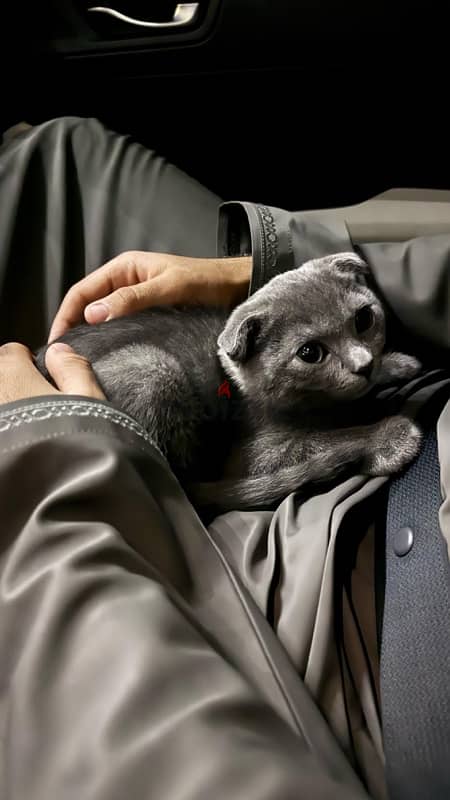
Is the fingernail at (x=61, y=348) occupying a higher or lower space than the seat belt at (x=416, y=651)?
higher

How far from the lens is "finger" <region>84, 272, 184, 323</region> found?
3.91 ft

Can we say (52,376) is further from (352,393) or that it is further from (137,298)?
(352,393)

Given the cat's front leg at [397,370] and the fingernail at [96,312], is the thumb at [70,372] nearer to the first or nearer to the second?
the fingernail at [96,312]

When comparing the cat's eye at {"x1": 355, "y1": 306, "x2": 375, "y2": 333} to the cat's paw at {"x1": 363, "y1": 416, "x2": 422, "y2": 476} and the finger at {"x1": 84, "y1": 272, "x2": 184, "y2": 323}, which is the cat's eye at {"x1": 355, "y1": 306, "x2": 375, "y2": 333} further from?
the finger at {"x1": 84, "y1": 272, "x2": 184, "y2": 323}

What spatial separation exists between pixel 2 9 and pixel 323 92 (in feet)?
2.81

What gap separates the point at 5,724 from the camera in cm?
57

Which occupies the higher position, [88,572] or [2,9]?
[2,9]

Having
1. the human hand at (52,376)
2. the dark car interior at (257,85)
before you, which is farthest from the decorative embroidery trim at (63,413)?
the dark car interior at (257,85)

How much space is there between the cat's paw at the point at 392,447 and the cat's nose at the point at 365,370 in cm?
8

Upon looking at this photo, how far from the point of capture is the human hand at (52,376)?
963mm

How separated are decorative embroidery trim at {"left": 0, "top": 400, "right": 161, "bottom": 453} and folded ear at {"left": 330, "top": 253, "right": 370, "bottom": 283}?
50 cm

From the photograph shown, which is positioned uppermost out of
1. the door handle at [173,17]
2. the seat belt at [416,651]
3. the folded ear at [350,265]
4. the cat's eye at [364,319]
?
the door handle at [173,17]

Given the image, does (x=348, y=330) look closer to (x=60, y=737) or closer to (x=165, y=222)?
Answer: (x=165, y=222)

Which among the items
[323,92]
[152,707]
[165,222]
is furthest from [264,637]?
[323,92]
